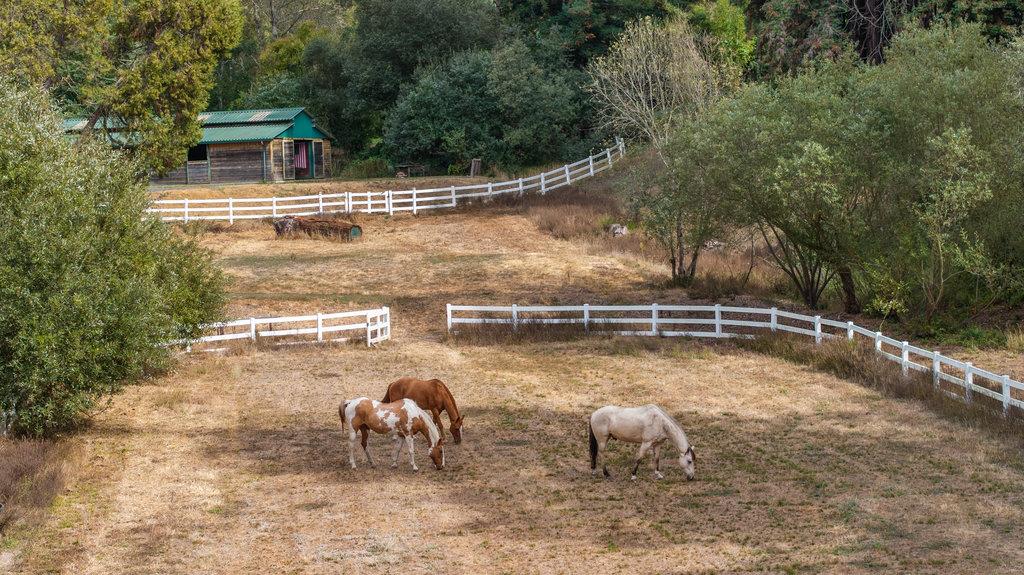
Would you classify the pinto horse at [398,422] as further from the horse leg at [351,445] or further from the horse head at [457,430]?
the horse head at [457,430]

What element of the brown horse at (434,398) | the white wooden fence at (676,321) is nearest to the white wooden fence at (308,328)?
the white wooden fence at (676,321)

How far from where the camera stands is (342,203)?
154 ft

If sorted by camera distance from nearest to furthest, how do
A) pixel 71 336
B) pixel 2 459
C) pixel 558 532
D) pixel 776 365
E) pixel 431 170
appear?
pixel 558 532
pixel 2 459
pixel 71 336
pixel 776 365
pixel 431 170

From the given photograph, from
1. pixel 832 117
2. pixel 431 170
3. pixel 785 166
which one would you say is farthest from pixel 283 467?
pixel 431 170

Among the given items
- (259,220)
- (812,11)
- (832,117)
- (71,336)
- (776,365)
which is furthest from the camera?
(259,220)

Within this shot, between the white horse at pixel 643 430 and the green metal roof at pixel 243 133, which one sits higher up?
the green metal roof at pixel 243 133

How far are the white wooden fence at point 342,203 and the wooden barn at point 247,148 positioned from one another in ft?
26.1

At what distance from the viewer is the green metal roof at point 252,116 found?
56625 mm

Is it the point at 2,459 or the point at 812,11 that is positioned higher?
the point at 812,11

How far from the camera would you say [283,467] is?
16906mm

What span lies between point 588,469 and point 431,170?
139 feet

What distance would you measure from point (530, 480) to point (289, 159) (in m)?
43.9

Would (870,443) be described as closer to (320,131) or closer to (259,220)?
(259,220)

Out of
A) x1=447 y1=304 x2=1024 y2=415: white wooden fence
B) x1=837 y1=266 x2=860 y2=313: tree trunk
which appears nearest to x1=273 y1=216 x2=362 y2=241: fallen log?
x1=447 y1=304 x2=1024 y2=415: white wooden fence
